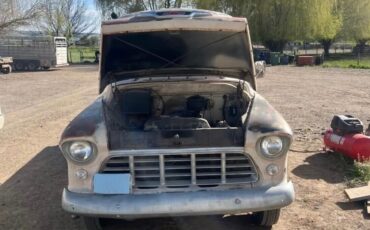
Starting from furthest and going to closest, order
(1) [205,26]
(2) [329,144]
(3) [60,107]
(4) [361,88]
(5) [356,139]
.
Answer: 1. (4) [361,88]
2. (3) [60,107]
3. (2) [329,144]
4. (5) [356,139]
5. (1) [205,26]

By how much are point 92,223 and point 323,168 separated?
3.49 metres

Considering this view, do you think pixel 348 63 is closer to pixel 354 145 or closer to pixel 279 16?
pixel 279 16

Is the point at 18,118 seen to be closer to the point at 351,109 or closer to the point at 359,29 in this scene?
the point at 351,109

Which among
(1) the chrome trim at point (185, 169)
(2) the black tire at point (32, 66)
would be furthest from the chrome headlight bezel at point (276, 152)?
(2) the black tire at point (32, 66)

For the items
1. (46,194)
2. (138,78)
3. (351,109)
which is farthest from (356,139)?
(351,109)

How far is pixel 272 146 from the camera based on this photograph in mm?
3670

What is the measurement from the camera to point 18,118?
10.9 metres

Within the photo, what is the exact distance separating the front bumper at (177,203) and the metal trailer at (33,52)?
2865 cm

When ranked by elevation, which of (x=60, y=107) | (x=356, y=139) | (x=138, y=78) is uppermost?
(x=138, y=78)

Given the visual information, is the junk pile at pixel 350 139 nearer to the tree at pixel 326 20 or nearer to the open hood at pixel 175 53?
the open hood at pixel 175 53

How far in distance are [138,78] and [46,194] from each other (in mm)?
1808

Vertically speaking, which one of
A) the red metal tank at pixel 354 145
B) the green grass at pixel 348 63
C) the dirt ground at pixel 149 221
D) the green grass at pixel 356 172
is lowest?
the green grass at pixel 348 63

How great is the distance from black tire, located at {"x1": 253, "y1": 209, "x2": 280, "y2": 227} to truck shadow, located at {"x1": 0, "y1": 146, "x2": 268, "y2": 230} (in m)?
0.10

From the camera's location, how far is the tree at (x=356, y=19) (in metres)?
46.2
